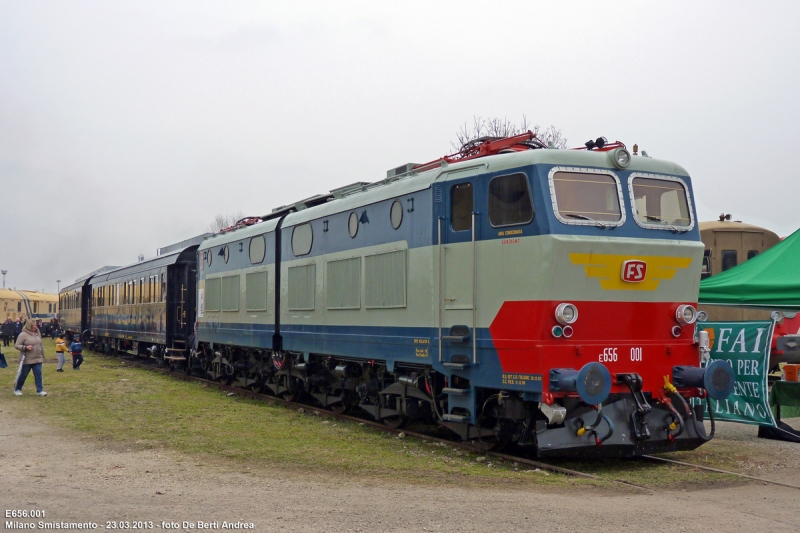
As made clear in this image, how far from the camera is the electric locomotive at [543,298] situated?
887 cm

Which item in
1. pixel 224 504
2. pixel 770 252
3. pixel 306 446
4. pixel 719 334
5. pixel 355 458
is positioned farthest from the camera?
pixel 770 252

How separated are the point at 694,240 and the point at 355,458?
16.7ft

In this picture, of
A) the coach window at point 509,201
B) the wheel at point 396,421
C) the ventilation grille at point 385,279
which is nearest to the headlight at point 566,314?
the coach window at point 509,201

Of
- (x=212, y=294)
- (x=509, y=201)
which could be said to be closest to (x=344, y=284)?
(x=509, y=201)

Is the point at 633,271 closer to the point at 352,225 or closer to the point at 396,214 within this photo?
the point at 396,214

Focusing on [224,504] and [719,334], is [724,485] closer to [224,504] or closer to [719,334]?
[719,334]

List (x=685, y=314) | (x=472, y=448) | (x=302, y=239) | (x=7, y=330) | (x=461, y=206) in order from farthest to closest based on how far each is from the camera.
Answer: (x=7, y=330)
(x=302, y=239)
(x=472, y=448)
(x=461, y=206)
(x=685, y=314)

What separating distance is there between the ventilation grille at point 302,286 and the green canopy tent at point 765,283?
261 inches

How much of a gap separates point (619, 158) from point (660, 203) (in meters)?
0.85

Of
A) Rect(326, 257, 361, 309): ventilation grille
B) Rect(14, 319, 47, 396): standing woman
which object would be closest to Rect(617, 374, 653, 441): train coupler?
Rect(326, 257, 361, 309): ventilation grille

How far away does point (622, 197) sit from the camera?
9.43m

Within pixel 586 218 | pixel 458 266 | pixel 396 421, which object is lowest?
pixel 396 421

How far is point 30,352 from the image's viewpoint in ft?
54.0

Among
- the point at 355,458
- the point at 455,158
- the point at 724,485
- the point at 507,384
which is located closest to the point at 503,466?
the point at 507,384
